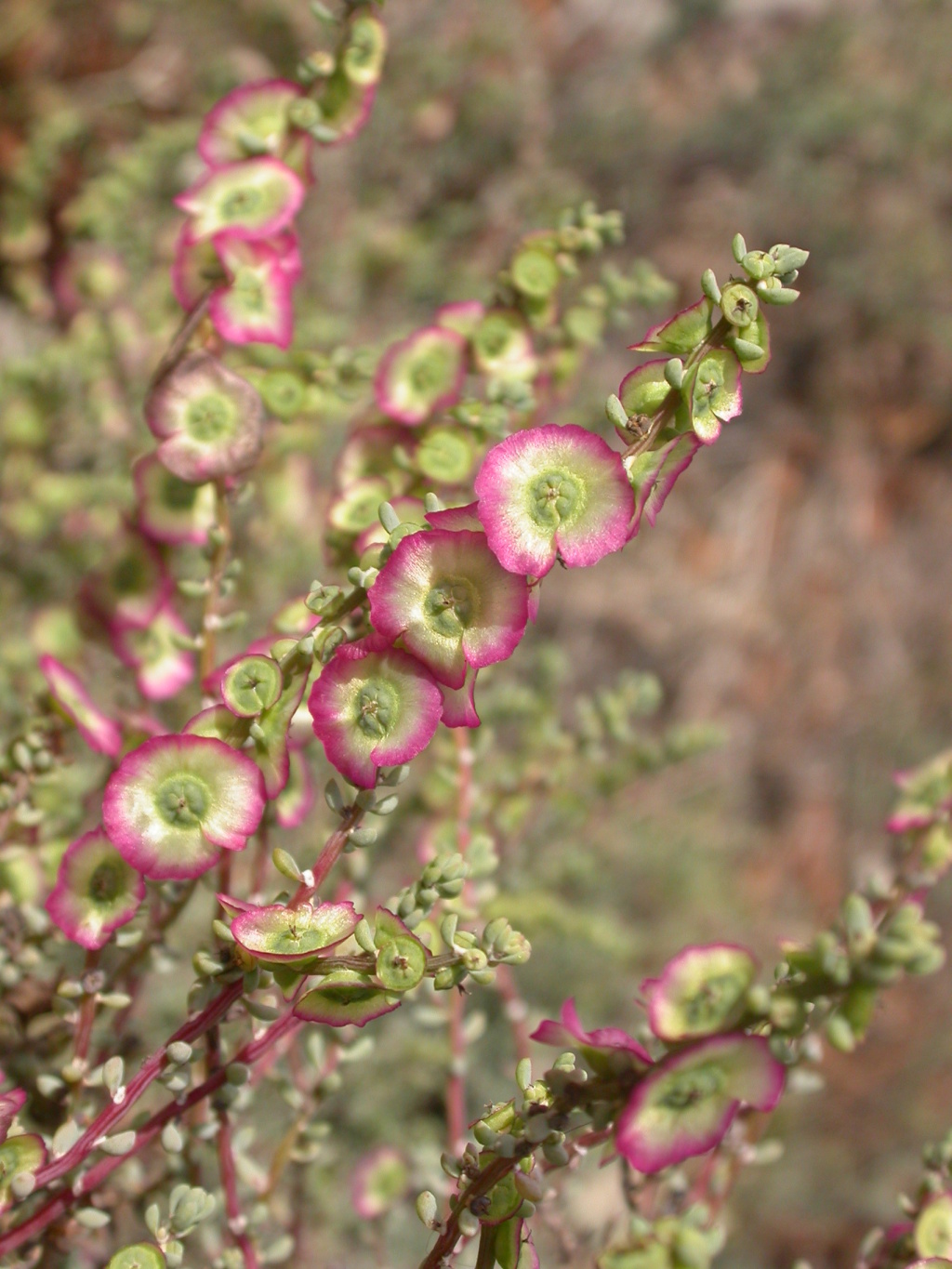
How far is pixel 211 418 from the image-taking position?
0.74 meters

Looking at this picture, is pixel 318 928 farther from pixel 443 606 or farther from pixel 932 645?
pixel 932 645

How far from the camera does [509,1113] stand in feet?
1.78

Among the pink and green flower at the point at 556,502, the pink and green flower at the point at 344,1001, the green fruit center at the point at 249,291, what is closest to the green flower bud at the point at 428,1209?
the pink and green flower at the point at 344,1001

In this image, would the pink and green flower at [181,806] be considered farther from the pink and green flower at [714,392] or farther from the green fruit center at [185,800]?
the pink and green flower at [714,392]

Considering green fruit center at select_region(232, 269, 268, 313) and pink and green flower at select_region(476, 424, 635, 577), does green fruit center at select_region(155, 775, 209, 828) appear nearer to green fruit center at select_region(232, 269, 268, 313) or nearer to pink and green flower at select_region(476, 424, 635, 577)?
pink and green flower at select_region(476, 424, 635, 577)

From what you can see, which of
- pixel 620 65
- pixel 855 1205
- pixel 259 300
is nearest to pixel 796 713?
pixel 855 1205

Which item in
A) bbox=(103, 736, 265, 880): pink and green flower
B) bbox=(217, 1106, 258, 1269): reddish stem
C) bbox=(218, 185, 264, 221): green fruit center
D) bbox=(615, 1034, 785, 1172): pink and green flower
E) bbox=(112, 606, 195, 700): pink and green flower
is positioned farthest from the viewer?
bbox=(112, 606, 195, 700): pink and green flower

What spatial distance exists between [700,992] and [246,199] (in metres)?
0.62

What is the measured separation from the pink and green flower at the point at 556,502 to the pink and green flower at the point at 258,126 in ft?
1.34

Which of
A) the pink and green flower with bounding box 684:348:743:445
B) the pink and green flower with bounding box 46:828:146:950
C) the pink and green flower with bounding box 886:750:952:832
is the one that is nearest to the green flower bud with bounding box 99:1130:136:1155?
the pink and green flower with bounding box 46:828:146:950

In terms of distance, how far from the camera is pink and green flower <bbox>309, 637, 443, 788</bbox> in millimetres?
547

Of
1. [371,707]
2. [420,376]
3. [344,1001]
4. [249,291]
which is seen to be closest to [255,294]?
[249,291]

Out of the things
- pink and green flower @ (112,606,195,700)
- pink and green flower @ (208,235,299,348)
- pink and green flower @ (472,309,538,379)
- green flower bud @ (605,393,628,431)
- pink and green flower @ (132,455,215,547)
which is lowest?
pink and green flower @ (112,606,195,700)

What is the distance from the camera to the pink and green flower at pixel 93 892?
24.8 inches
